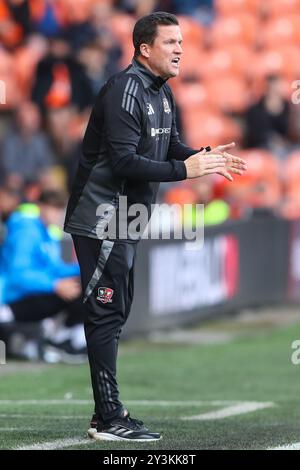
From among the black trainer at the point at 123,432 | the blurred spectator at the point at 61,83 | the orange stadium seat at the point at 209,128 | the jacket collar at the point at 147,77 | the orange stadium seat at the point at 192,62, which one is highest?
the orange stadium seat at the point at 192,62

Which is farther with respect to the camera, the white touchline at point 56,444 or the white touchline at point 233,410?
the white touchline at point 233,410

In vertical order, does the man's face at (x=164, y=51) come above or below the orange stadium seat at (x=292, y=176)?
below

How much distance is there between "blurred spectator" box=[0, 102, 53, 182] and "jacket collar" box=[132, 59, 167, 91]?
8.14 m

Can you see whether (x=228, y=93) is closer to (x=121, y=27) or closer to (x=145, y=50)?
(x=121, y=27)

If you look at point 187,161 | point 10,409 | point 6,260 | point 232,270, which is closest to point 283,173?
A: point 232,270

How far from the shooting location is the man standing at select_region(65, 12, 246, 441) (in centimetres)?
616

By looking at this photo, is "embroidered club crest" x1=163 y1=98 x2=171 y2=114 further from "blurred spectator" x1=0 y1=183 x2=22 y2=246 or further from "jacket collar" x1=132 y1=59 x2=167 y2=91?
"blurred spectator" x1=0 y1=183 x2=22 y2=246

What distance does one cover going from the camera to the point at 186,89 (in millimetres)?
17891

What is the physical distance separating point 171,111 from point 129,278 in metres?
0.93

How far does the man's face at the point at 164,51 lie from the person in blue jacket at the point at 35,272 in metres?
5.21

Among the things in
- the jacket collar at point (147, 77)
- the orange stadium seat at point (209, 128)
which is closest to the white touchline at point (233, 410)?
the jacket collar at point (147, 77)

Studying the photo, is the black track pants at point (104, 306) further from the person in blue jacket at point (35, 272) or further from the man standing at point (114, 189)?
the person in blue jacket at point (35, 272)

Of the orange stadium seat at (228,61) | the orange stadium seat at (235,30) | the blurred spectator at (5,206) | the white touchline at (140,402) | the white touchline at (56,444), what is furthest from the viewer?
the orange stadium seat at (235,30)

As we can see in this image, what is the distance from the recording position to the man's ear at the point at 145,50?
628 cm
